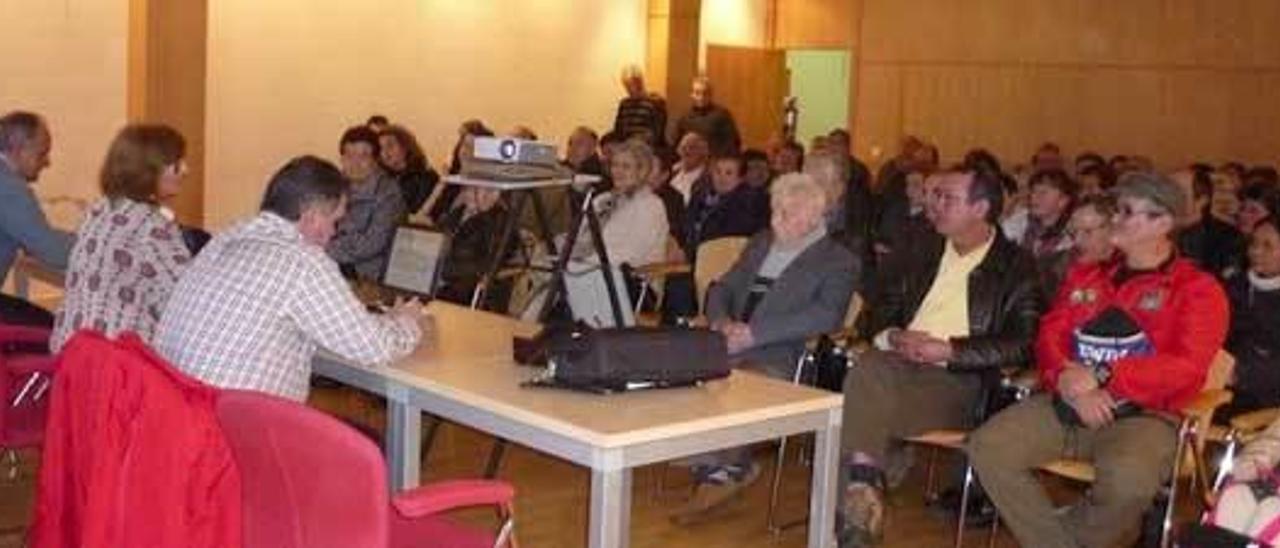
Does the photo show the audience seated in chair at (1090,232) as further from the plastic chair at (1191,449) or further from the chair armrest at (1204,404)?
the chair armrest at (1204,404)

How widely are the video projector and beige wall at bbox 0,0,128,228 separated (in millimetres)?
5292

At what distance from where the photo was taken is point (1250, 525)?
329 cm

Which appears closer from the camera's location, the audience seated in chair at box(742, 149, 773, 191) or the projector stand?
the projector stand

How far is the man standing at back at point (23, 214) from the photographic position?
192 inches

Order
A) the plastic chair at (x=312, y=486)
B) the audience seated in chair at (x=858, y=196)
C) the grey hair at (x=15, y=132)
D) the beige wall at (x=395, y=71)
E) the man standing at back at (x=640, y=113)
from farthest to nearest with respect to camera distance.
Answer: the man standing at back at (x=640, y=113)
the beige wall at (x=395, y=71)
the audience seated in chair at (x=858, y=196)
the grey hair at (x=15, y=132)
the plastic chair at (x=312, y=486)

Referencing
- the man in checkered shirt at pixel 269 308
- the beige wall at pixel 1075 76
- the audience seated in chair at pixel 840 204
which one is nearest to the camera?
the man in checkered shirt at pixel 269 308

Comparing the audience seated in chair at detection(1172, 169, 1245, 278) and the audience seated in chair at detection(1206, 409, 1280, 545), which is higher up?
the audience seated in chair at detection(1172, 169, 1245, 278)

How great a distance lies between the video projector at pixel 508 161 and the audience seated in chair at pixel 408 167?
12.1 ft

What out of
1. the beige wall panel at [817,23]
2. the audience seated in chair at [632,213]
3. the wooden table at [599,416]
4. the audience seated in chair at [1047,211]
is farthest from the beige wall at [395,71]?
the wooden table at [599,416]

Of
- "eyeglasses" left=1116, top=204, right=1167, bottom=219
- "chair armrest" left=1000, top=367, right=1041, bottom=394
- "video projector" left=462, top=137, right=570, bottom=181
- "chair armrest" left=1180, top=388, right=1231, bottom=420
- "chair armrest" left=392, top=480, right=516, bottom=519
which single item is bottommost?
"chair armrest" left=1000, top=367, right=1041, bottom=394

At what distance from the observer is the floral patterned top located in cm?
391

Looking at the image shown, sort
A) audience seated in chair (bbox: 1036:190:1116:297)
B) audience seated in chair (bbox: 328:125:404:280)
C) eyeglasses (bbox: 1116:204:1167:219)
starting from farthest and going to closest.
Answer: audience seated in chair (bbox: 328:125:404:280) < audience seated in chair (bbox: 1036:190:1116:297) < eyeglasses (bbox: 1116:204:1167:219)

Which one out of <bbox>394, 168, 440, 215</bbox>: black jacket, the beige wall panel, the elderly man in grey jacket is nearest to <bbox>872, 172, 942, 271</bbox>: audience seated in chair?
the elderly man in grey jacket

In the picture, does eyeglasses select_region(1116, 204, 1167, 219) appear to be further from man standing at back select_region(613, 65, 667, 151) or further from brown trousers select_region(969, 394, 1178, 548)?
man standing at back select_region(613, 65, 667, 151)
